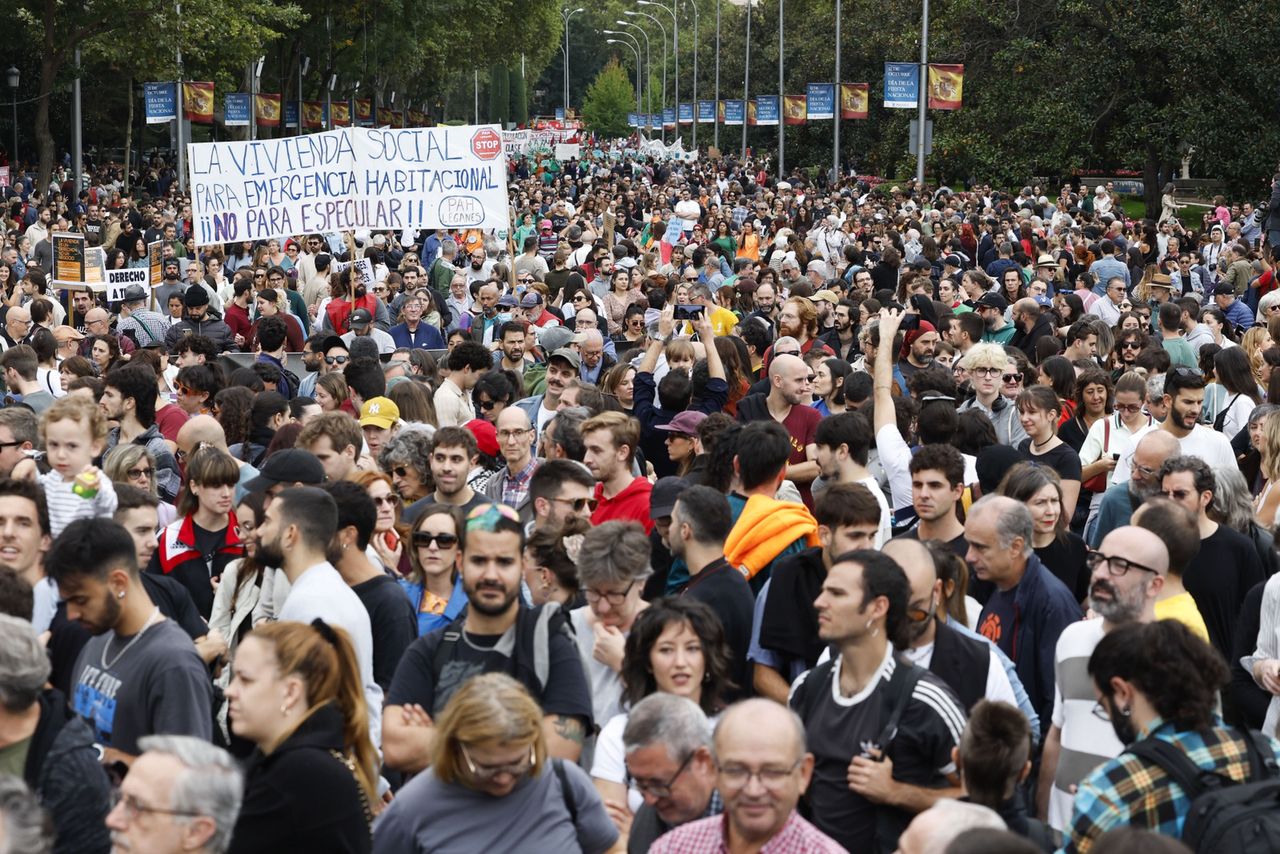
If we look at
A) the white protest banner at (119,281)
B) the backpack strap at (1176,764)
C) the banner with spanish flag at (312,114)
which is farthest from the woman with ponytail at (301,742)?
the banner with spanish flag at (312,114)

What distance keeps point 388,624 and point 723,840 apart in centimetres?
213

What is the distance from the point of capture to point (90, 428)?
26.7 feet

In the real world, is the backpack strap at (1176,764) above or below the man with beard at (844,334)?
below

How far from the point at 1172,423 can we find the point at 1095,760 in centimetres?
420

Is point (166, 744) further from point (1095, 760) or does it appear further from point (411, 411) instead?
point (411, 411)

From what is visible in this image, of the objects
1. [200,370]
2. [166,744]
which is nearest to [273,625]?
[166,744]

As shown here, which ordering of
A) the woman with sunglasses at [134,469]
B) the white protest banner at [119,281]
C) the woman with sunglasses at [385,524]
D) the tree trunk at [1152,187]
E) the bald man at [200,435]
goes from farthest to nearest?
the tree trunk at [1152,187], the white protest banner at [119,281], the bald man at [200,435], the woman with sunglasses at [134,469], the woman with sunglasses at [385,524]

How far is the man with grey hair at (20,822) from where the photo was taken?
11.9 ft

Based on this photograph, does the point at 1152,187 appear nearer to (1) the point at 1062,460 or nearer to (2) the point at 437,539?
(1) the point at 1062,460

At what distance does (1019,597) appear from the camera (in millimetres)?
6523

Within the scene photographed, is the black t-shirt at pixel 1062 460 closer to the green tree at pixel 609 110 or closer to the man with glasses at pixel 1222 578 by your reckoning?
the man with glasses at pixel 1222 578

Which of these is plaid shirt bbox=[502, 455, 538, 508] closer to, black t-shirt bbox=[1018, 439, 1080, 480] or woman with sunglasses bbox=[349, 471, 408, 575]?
woman with sunglasses bbox=[349, 471, 408, 575]

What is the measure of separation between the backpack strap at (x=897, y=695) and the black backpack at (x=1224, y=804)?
0.76 meters

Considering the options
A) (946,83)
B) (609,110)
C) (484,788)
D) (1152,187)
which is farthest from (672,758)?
(609,110)
